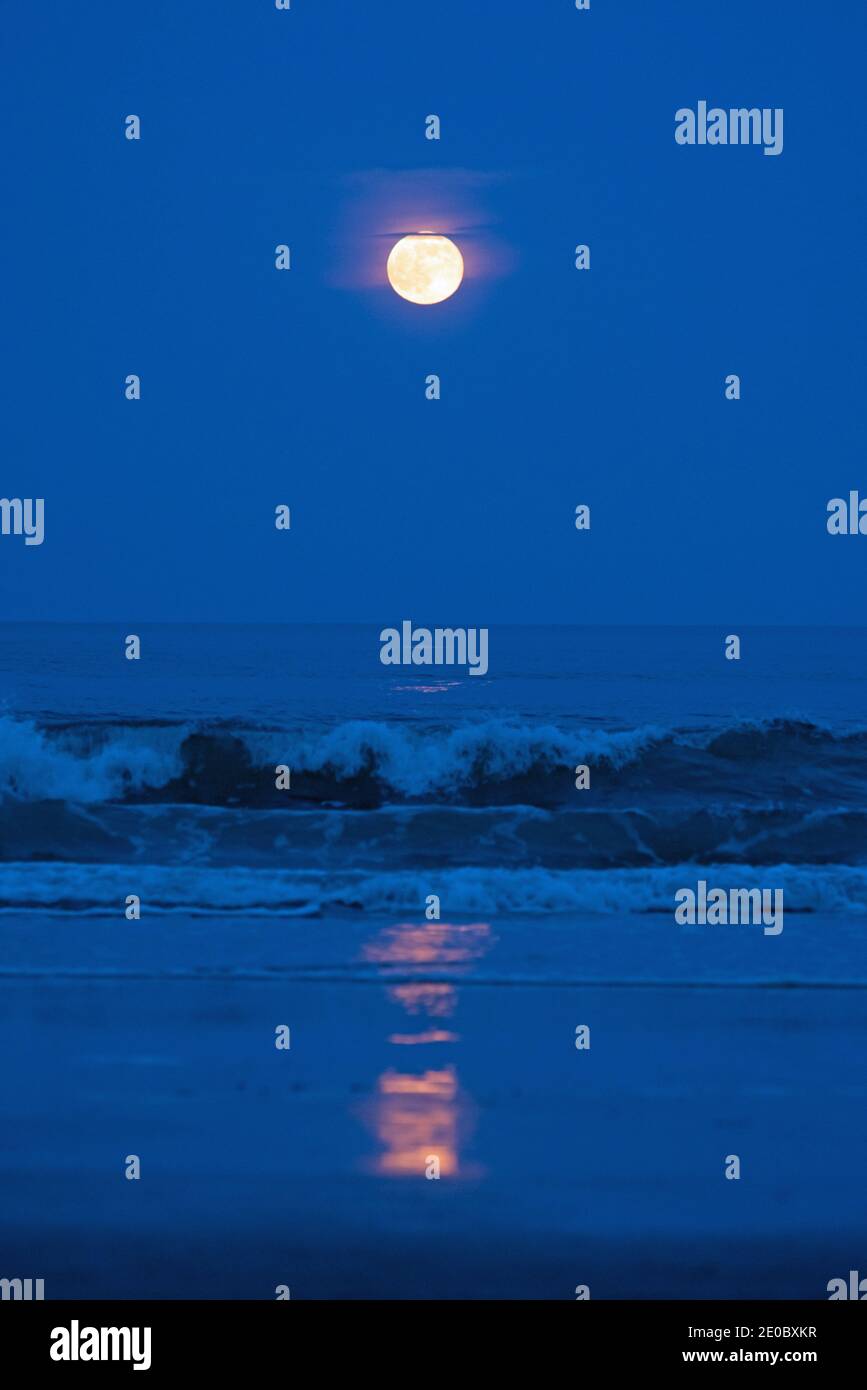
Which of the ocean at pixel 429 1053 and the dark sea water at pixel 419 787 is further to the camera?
the dark sea water at pixel 419 787

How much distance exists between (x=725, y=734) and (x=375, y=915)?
35.5ft

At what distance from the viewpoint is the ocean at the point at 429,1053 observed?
13.0ft

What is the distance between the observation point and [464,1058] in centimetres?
577

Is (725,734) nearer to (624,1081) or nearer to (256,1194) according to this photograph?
(624,1081)

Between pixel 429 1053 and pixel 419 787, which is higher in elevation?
pixel 419 787

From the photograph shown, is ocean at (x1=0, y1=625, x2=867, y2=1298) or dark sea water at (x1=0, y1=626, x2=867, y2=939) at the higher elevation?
dark sea water at (x1=0, y1=626, x2=867, y2=939)

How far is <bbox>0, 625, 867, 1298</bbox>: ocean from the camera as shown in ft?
13.0

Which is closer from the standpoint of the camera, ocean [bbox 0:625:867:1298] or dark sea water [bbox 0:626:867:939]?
ocean [bbox 0:625:867:1298]

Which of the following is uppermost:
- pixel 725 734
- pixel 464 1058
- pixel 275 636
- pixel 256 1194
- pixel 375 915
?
pixel 275 636

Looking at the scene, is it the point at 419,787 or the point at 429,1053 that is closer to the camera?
the point at 429,1053

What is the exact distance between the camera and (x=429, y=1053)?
5.83 meters

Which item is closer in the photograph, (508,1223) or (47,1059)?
(508,1223)

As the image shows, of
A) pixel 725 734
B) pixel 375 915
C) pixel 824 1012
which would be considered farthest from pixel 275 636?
pixel 824 1012

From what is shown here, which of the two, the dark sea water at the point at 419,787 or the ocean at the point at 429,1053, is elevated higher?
the dark sea water at the point at 419,787
